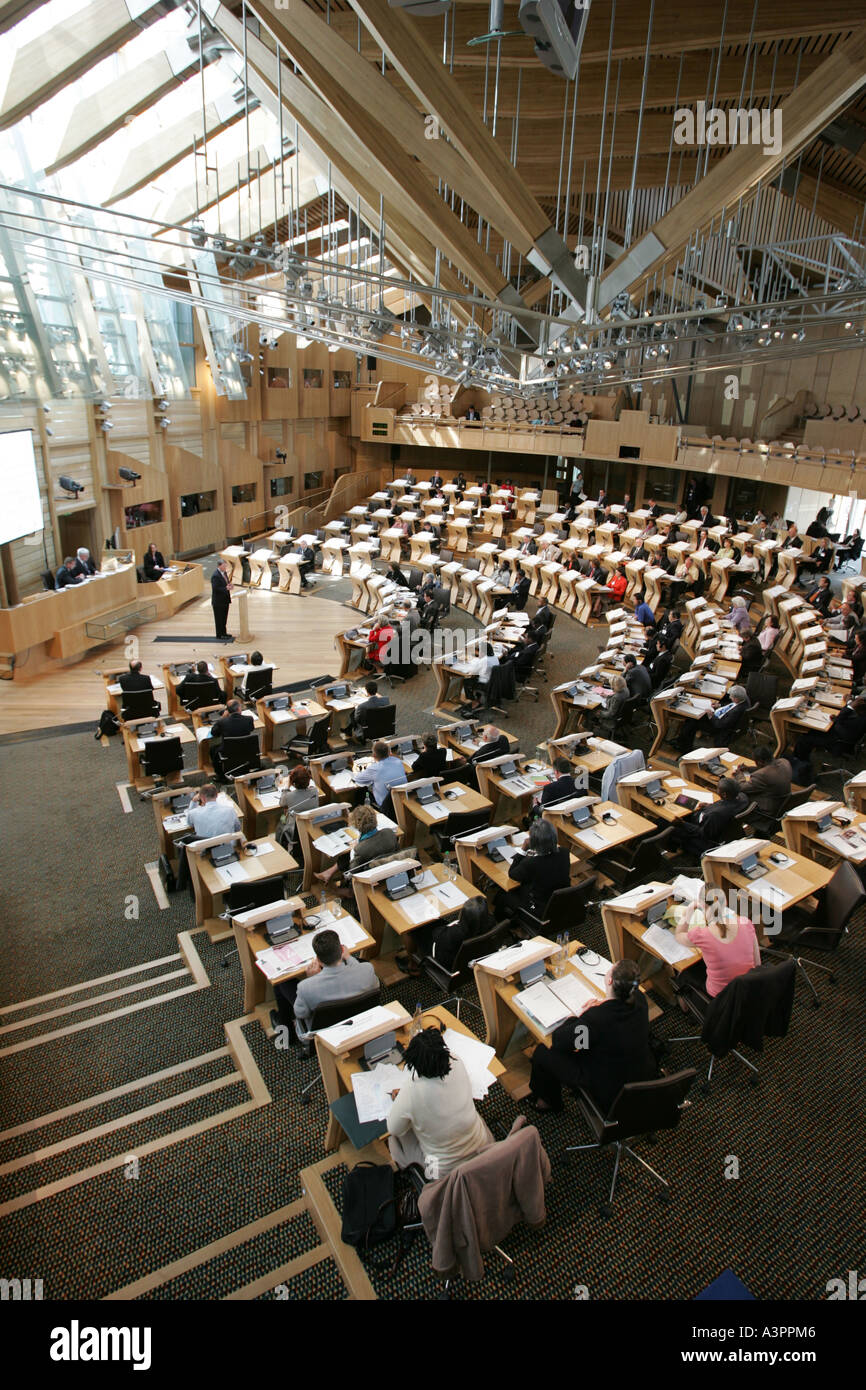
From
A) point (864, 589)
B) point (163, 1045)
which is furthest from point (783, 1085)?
point (864, 589)

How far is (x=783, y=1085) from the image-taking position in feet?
18.5

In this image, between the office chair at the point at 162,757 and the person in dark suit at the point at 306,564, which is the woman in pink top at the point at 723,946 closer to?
the office chair at the point at 162,757

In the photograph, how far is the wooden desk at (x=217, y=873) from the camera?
673 centimetres

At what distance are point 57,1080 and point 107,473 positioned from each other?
1492cm

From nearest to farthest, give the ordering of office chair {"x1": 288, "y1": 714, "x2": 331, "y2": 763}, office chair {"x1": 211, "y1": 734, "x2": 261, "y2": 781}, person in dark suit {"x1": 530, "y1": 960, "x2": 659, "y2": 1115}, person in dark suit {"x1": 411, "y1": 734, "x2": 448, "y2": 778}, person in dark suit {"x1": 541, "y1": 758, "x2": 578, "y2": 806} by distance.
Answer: person in dark suit {"x1": 530, "y1": 960, "x2": 659, "y2": 1115}, person in dark suit {"x1": 541, "y1": 758, "x2": 578, "y2": 806}, person in dark suit {"x1": 411, "y1": 734, "x2": 448, "y2": 778}, office chair {"x1": 211, "y1": 734, "x2": 261, "y2": 781}, office chair {"x1": 288, "y1": 714, "x2": 331, "y2": 763}

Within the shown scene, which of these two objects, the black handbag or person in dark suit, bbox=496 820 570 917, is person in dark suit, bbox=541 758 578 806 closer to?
person in dark suit, bbox=496 820 570 917

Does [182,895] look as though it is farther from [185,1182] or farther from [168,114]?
[168,114]

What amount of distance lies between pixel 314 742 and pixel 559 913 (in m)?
4.66

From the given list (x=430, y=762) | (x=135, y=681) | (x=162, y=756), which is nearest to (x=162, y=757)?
(x=162, y=756)

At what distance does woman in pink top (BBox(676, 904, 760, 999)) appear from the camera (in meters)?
5.48

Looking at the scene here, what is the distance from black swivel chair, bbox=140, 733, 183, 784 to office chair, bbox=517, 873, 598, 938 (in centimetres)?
493

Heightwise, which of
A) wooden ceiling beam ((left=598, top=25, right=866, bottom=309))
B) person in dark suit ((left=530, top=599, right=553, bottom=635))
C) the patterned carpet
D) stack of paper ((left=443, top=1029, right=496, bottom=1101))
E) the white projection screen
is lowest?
the patterned carpet

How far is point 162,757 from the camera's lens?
9.54m

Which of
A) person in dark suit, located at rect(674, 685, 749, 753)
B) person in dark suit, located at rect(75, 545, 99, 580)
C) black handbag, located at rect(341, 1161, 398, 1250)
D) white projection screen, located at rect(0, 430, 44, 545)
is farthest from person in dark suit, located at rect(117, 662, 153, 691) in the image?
black handbag, located at rect(341, 1161, 398, 1250)
